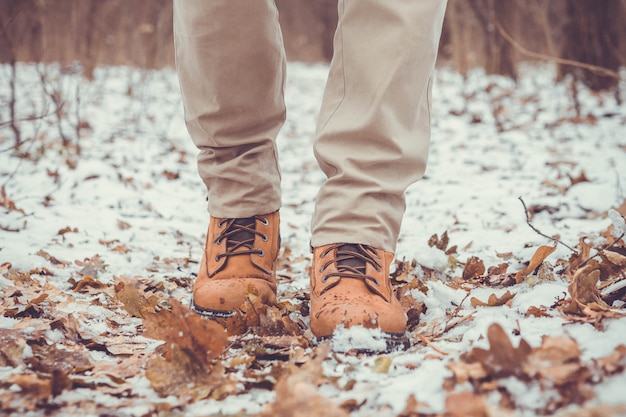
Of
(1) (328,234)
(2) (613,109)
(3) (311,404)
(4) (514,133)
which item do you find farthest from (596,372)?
(2) (613,109)

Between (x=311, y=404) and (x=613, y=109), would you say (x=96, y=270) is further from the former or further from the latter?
(x=613, y=109)

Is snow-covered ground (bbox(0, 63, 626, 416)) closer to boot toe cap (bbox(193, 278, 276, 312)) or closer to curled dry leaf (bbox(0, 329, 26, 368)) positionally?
curled dry leaf (bbox(0, 329, 26, 368))

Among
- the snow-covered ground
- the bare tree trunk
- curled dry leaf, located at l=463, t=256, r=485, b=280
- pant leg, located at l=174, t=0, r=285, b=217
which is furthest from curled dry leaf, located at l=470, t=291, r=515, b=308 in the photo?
the bare tree trunk

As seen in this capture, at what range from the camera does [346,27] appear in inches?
46.5

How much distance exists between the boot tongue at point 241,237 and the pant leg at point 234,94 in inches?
0.8

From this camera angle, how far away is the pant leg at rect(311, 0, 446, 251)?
114 centimetres

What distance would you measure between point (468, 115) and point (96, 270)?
13.3ft

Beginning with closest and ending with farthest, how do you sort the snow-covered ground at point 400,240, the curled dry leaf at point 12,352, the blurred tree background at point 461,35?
the snow-covered ground at point 400,240 → the curled dry leaf at point 12,352 → the blurred tree background at point 461,35

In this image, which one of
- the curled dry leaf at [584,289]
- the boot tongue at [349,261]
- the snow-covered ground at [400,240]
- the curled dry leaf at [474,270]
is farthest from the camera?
the curled dry leaf at [474,270]

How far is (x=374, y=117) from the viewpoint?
115 centimetres

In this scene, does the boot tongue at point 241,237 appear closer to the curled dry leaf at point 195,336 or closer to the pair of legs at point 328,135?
the pair of legs at point 328,135

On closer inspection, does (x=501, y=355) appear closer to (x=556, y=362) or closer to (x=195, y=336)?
(x=556, y=362)

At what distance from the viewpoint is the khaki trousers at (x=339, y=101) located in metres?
1.15

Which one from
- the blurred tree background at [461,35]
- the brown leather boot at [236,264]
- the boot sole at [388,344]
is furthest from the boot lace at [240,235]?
the blurred tree background at [461,35]
